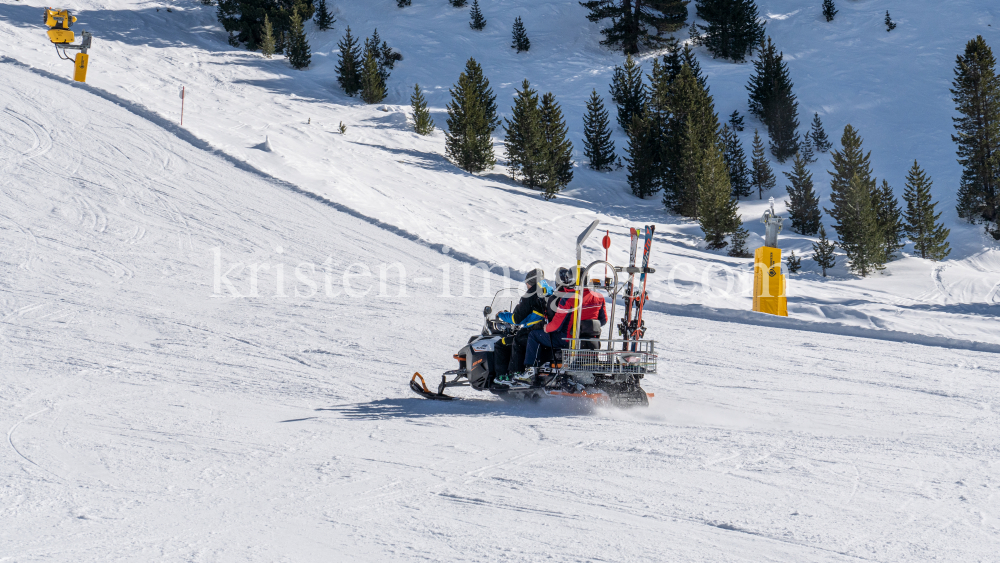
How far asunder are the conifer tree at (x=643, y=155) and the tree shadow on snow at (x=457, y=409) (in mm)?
24600

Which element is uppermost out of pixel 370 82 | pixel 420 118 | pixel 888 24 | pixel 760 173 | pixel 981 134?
pixel 888 24

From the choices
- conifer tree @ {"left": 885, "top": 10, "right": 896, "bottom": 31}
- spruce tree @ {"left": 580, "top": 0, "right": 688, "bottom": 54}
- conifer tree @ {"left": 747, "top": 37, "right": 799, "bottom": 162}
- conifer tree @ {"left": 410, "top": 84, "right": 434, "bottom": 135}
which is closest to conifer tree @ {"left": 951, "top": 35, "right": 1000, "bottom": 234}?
conifer tree @ {"left": 747, "top": 37, "right": 799, "bottom": 162}

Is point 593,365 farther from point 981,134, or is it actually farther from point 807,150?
point 807,150

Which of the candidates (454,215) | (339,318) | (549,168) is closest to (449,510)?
(339,318)

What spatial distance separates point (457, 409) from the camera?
7.28 meters

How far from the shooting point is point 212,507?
4484 millimetres

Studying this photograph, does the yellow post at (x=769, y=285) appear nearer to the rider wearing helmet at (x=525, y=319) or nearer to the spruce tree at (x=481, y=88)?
the rider wearing helmet at (x=525, y=319)

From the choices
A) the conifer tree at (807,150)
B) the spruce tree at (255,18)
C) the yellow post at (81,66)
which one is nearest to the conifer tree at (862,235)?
the conifer tree at (807,150)

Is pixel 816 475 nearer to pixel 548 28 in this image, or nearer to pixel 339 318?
pixel 339 318

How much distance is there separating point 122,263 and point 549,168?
18206 millimetres

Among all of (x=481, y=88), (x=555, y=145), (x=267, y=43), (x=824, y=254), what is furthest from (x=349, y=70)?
(x=824, y=254)

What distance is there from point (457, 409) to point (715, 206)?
761 inches

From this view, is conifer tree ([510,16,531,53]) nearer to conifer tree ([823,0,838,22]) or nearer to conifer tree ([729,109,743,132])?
conifer tree ([729,109,743,132])

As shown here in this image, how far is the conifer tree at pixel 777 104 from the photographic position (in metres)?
34.1
